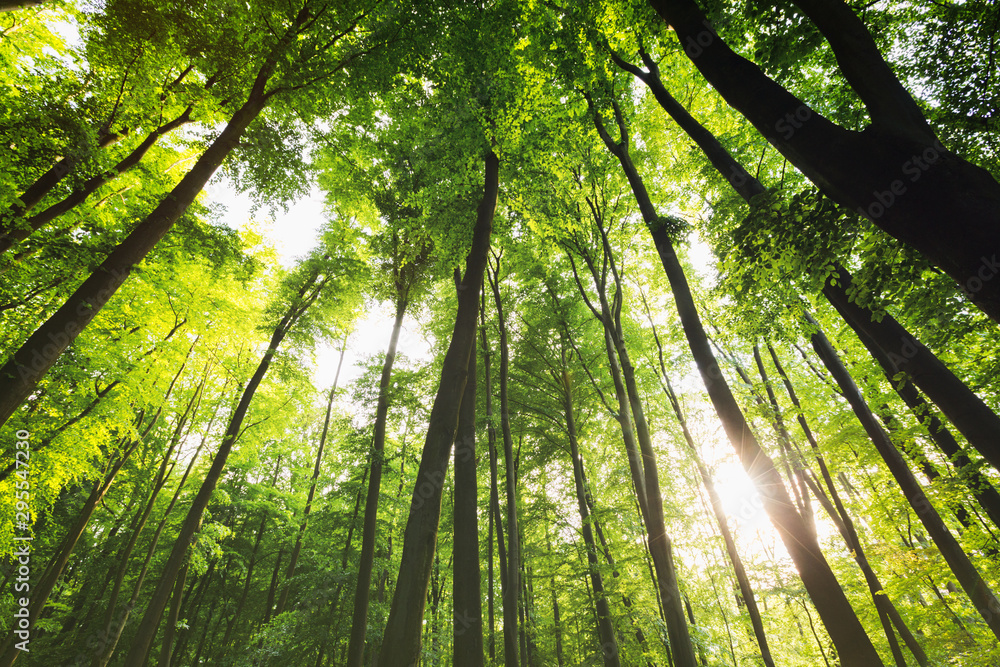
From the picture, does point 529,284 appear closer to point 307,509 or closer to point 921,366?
point 921,366

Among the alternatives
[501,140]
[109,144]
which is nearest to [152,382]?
[109,144]

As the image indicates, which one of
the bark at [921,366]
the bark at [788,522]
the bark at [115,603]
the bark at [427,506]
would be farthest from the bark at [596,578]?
the bark at [115,603]

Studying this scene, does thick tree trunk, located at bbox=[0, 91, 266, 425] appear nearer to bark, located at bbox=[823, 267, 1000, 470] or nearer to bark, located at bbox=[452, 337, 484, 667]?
bark, located at bbox=[452, 337, 484, 667]

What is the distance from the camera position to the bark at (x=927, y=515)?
5.29 metres

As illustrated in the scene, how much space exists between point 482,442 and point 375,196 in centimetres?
889

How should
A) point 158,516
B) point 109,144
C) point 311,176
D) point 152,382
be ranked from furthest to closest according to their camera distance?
point 158,516
point 152,382
point 311,176
point 109,144

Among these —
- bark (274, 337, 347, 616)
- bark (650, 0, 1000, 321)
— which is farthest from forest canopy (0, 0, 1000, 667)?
bark (274, 337, 347, 616)

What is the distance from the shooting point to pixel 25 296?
6.72m

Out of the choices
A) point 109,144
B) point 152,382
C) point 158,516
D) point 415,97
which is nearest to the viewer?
point 109,144

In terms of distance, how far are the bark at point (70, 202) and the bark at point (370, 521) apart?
5.89 m

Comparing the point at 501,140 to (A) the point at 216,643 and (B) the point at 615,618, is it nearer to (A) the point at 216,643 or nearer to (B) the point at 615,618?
(B) the point at 615,618

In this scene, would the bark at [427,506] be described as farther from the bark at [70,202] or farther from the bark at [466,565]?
the bark at [70,202]

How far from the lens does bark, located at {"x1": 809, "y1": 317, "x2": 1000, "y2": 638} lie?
5.29 m

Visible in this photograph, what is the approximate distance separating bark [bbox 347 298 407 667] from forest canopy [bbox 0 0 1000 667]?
0.08 metres
